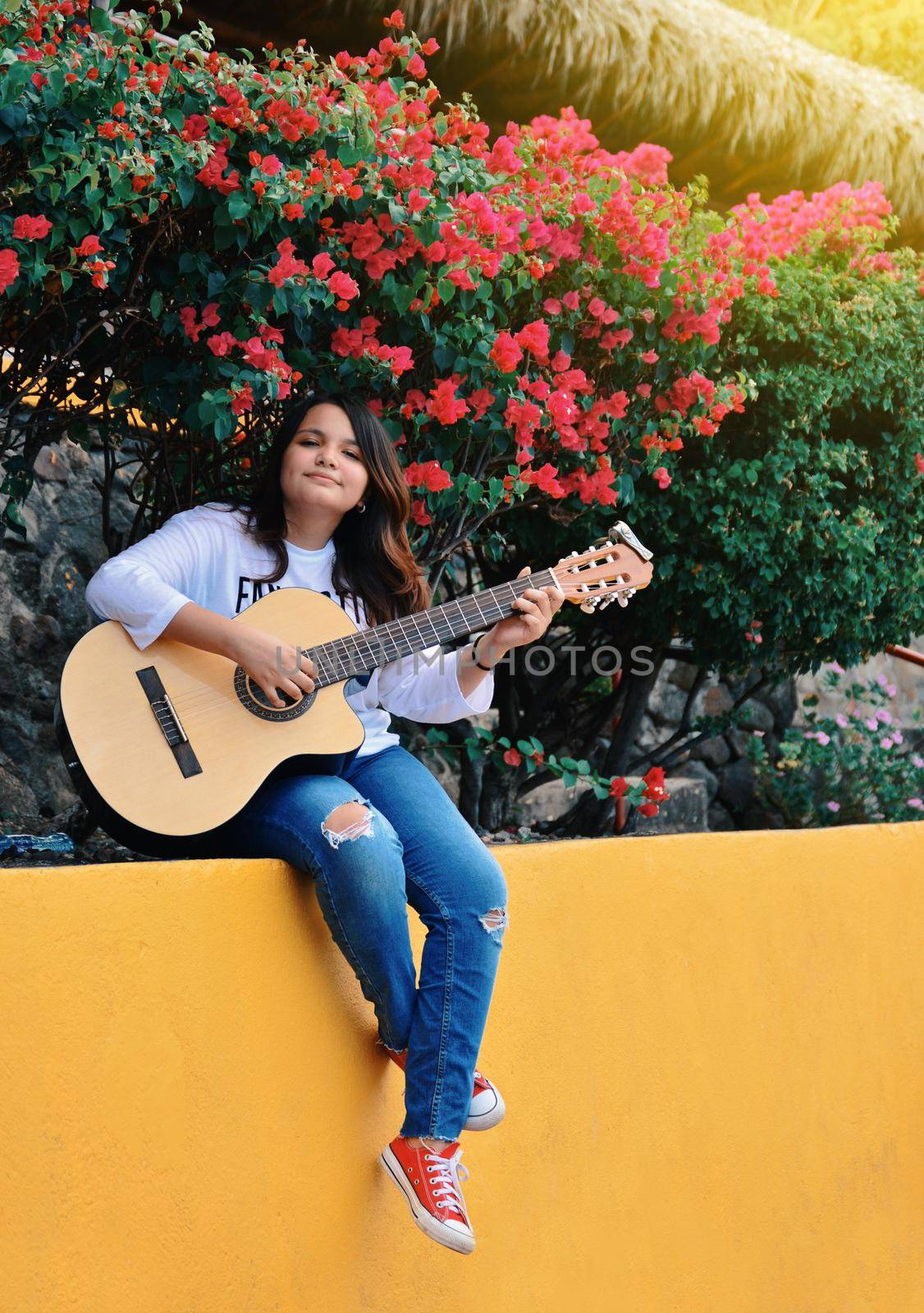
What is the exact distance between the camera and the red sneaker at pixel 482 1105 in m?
2.35

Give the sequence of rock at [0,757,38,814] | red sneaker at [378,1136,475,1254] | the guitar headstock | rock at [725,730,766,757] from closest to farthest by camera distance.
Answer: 1. red sneaker at [378,1136,475,1254]
2. the guitar headstock
3. rock at [0,757,38,814]
4. rock at [725,730,766,757]

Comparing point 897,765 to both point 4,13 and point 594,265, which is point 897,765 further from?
point 4,13

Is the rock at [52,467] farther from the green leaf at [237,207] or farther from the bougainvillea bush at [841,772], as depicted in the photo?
the bougainvillea bush at [841,772]

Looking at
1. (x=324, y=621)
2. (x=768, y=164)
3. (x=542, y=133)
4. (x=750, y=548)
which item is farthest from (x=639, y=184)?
(x=768, y=164)

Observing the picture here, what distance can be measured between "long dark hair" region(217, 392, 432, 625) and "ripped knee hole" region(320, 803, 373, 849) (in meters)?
A: 0.58

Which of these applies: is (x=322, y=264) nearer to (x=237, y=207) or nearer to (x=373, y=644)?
(x=237, y=207)

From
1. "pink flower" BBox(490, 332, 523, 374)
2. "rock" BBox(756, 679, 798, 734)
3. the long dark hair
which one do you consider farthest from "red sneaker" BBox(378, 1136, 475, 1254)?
"rock" BBox(756, 679, 798, 734)

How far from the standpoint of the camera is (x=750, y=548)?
392cm

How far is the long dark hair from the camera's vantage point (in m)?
2.78

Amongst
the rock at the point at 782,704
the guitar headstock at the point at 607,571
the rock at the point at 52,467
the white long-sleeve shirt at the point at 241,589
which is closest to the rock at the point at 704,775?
the rock at the point at 782,704

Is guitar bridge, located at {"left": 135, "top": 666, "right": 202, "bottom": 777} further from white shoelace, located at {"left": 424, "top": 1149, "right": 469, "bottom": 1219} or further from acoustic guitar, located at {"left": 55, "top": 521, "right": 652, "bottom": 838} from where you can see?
white shoelace, located at {"left": 424, "top": 1149, "right": 469, "bottom": 1219}

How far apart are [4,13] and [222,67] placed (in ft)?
1.45

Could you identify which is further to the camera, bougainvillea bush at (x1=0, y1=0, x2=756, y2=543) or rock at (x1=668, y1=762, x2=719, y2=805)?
rock at (x1=668, y1=762, x2=719, y2=805)

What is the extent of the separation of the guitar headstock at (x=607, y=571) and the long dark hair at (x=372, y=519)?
346 millimetres
